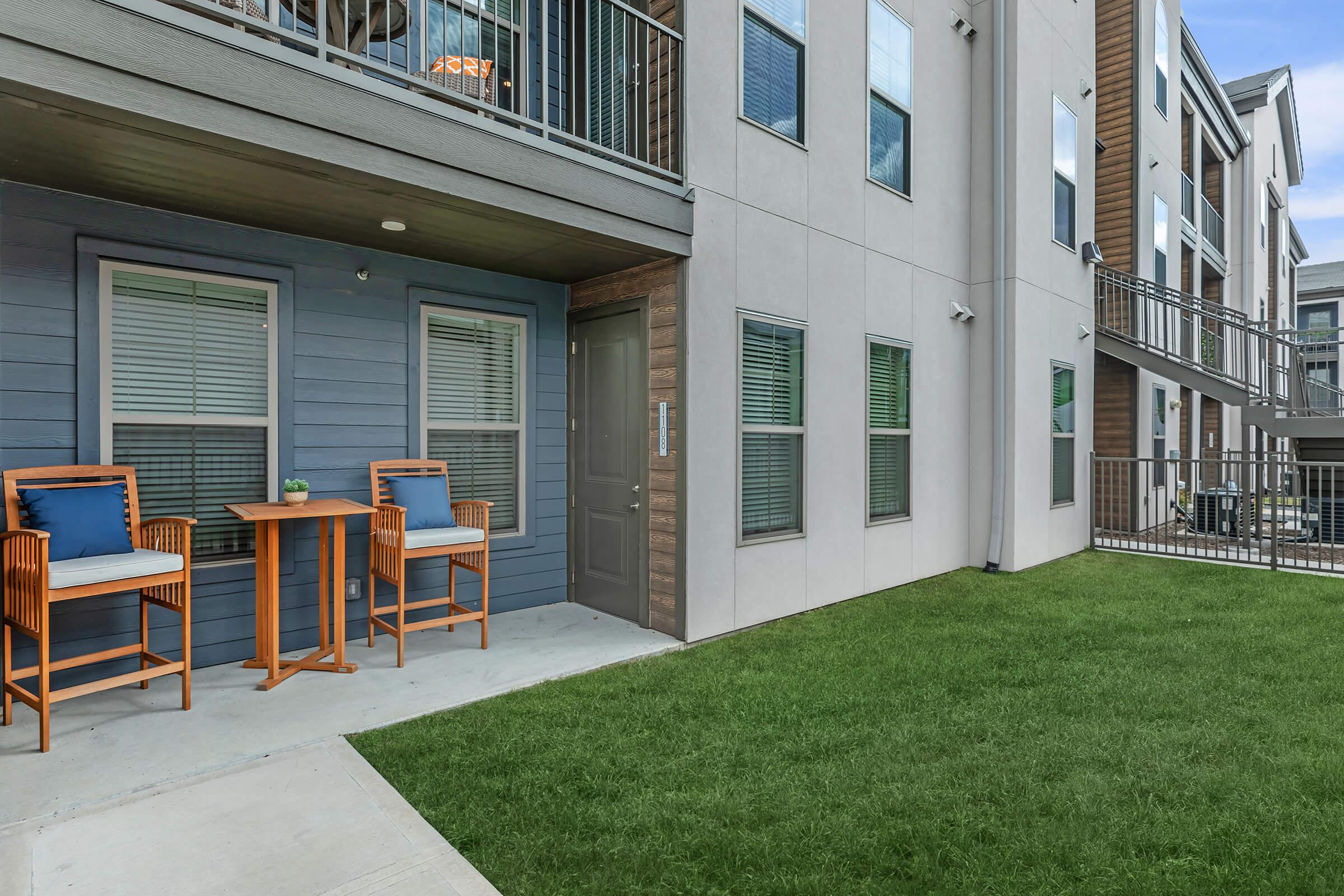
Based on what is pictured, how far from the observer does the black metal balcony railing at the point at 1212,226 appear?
12.7 metres

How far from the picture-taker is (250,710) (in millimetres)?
3158

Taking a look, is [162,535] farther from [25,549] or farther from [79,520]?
[25,549]

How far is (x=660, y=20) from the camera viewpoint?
4.57 metres

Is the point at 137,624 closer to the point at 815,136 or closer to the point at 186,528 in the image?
the point at 186,528

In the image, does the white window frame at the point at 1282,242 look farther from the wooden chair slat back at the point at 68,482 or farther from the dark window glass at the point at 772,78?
the wooden chair slat back at the point at 68,482

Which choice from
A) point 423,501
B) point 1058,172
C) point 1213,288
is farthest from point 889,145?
point 1213,288

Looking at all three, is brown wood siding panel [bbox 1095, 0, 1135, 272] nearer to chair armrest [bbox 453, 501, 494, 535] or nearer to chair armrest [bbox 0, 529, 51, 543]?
chair armrest [bbox 453, 501, 494, 535]

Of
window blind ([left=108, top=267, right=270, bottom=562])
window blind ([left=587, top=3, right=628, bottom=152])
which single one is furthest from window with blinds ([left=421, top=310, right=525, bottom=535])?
window blind ([left=587, top=3, right=628, bottom=152])

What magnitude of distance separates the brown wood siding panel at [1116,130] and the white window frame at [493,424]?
8308 mm

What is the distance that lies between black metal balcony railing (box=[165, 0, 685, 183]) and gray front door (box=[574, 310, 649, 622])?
1156 millimetres

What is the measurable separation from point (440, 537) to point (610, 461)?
1335 mm

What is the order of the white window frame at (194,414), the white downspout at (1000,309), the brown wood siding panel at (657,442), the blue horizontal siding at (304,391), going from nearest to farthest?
the blue horizontal siding at (304,391) < the white window frame at (194,414) < the brown wood siding panel at (657,442) < the white downspout at (1000,309)

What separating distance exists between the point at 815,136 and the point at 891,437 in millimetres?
2413

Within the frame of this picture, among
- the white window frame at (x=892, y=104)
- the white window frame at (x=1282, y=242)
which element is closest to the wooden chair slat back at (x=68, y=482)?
the white window frame at (x=892, y=104)
